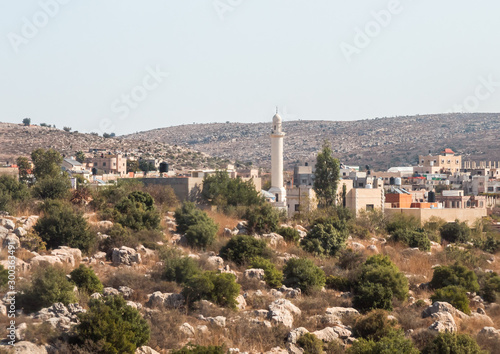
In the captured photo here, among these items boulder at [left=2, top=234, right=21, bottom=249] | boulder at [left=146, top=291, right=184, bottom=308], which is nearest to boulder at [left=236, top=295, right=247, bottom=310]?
boulder at [left=146, top=291, right=184, bottom=308]

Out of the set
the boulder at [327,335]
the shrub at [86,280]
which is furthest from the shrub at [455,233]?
the shrub at [86,280]

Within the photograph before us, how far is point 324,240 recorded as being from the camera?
98.7 feet

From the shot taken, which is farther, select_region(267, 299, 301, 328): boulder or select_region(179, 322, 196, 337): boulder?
select_region(267, 299, 301, 328): boulder

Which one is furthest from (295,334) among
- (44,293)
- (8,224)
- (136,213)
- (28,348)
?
(136,213)

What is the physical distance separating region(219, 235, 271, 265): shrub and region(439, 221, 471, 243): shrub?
47.6ft

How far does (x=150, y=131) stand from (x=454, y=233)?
154 meters

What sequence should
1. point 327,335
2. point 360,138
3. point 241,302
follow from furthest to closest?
point 360,138 → point 241,302 → point 327,335

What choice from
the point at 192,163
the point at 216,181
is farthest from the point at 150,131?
the point at 216,181

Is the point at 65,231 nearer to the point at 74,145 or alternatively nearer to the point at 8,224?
the point at 8,224

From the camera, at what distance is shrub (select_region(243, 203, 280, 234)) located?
31.1 metres

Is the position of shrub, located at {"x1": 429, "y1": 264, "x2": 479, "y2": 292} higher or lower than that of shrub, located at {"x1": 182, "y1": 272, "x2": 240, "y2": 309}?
lower

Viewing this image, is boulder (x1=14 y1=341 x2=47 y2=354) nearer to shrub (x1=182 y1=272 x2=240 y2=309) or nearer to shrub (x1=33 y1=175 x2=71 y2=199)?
shrub (x1=182 y1=272 x2=240 y2=309)

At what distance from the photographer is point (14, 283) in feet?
60.5

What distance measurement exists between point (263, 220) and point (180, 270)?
387 inches
